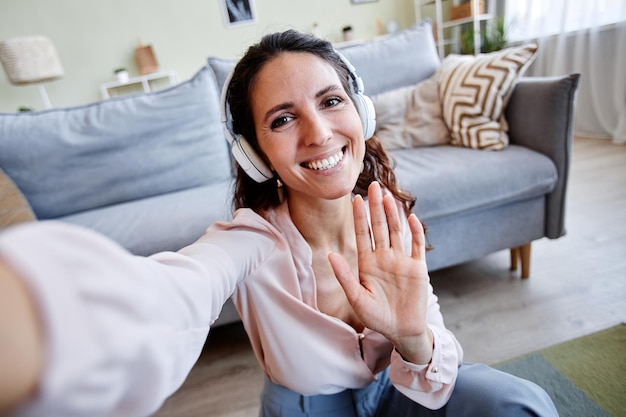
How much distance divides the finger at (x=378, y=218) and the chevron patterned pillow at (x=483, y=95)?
3.65 ft

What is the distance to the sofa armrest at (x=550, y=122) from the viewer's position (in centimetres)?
129

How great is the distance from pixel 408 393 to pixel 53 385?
57 cm

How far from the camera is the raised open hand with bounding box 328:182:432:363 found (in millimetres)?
552

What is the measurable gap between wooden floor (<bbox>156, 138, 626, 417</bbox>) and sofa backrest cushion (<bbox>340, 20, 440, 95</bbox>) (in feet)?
3.25

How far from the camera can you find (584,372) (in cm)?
104

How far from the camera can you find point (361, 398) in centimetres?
70

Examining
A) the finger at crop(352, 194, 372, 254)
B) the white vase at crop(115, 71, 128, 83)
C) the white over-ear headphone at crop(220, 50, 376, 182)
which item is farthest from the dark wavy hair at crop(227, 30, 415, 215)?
the white vase at crop(115, 71, 128, 83)

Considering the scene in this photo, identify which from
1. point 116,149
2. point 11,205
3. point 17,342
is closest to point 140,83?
point 116,149

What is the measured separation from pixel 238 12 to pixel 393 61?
10.9 feet

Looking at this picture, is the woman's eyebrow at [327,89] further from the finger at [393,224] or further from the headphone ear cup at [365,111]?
the finger at [393,224]

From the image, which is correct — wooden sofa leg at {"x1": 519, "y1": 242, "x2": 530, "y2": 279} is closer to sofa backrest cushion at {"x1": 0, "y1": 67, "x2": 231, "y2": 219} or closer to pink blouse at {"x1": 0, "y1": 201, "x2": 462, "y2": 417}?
pink blouse at {"x1": 0, "y1": 201, "x2": 462, "y2": 417}

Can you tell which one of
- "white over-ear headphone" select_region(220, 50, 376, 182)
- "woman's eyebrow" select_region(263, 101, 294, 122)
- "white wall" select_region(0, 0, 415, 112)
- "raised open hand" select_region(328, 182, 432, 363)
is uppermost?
"white wall" select_region(0, 0, 415, 112)

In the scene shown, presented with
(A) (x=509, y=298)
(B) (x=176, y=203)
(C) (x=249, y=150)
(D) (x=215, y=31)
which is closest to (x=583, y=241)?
(A) (x=509, y=298)

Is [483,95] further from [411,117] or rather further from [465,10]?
[465,10]
